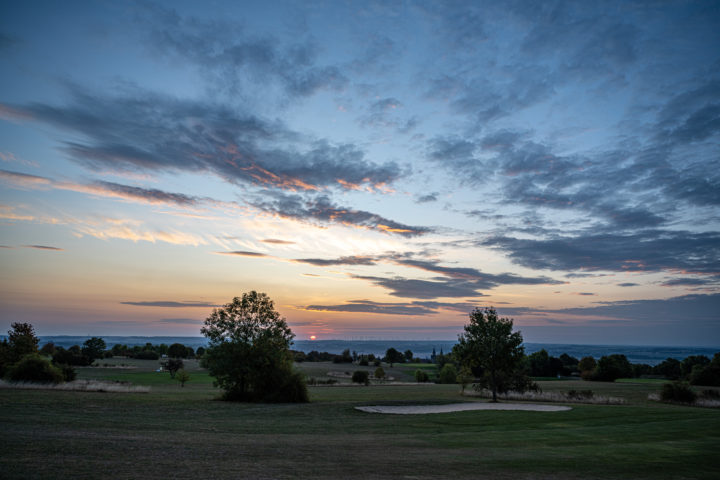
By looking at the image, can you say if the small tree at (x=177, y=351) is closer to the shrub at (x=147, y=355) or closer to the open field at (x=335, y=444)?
the shrub at (x=147, y=355)

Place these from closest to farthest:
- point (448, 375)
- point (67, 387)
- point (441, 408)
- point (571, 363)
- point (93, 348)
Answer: point (441, 408)
point (67, 387)
point (448, 375)
point (93, 348)
point (571, 363)

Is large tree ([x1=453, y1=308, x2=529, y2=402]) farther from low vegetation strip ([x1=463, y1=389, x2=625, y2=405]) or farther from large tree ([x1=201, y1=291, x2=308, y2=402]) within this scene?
large tree ([x1=201, y1=291, x2=308, y2=402])

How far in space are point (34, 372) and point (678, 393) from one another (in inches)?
2163

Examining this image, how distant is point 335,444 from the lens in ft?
50.6

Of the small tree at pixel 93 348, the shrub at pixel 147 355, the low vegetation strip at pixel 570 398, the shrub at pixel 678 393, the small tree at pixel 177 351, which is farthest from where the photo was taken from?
the small tree at pixel 177 351

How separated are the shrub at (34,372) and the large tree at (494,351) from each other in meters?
34.5

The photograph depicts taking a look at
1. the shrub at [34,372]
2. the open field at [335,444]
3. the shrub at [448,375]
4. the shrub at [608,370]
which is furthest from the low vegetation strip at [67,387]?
the shrub at [608,370]

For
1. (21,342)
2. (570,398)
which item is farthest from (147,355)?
(570,398)

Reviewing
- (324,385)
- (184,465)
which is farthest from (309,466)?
(324,385)

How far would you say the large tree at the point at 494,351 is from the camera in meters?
39.1

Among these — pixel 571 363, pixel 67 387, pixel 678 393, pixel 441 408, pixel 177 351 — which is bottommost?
pixel 177 351

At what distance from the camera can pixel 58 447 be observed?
1109 centimetres

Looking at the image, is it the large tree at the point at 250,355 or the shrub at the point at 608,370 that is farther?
the shrub at the point at 608,370

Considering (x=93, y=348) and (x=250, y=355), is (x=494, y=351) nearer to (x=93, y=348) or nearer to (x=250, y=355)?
(x=250, y=355)
